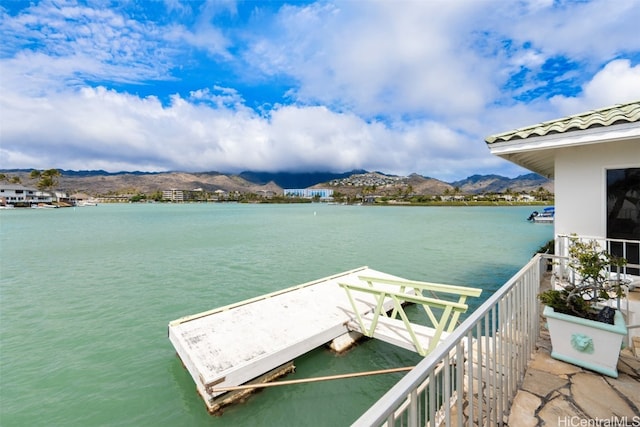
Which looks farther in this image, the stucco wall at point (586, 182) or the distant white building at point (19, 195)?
the distant white building at point (19, 195)

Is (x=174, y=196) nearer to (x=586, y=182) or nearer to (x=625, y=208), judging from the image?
(x=586, y=182)

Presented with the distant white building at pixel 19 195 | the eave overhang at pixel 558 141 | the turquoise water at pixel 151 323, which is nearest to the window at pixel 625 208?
the eave overhang at pixel 558 141

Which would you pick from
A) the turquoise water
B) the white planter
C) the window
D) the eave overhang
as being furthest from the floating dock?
the window

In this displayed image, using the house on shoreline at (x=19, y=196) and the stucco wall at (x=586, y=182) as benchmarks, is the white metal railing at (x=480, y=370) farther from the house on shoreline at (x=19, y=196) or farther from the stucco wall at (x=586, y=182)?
the house on shoreline at (x=19, y=196)

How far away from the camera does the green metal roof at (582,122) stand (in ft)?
14.2

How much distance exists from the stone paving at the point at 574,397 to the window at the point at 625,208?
9.66ft

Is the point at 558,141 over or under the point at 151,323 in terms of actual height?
over

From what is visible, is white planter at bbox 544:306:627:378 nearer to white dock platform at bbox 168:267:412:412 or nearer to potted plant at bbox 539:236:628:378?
potted plant at bbox 539:236:628:378

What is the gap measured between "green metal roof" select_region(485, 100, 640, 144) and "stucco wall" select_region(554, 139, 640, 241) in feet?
1.91

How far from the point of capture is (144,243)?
2370cm

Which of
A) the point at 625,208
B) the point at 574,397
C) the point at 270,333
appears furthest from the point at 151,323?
the point at 625,208

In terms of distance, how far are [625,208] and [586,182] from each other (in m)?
0.72

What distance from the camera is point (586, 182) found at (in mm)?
5340

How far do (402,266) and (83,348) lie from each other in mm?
13457
